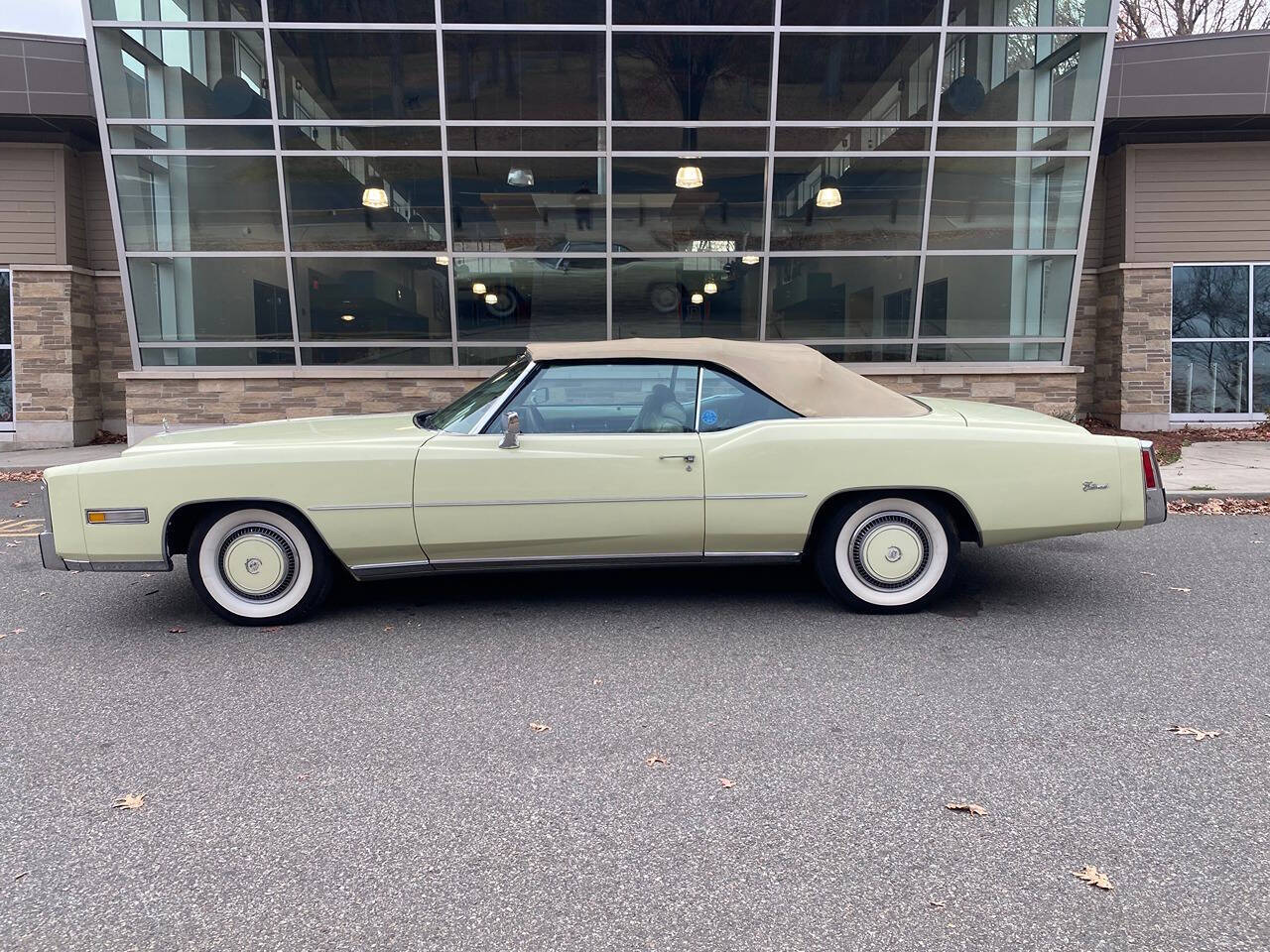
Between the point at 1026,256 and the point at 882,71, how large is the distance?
9.85 feet

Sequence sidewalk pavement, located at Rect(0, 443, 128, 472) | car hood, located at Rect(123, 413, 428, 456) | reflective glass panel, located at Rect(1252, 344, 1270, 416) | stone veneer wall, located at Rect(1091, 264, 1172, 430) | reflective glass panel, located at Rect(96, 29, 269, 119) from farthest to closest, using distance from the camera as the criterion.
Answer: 1. reflective glass panel, located at Rect(1252, 344, 1270, 416)
2. stone veneer wall, located at Rect(1091, 264, 1172, 430)
3. reflective glass panel, located at Rect(96, 29, 269, 119)
4. sidewalk pavement, located at Rect(0, 443, 128, 472)
5. car hood, located at Rect(123, 413, 428, 456)

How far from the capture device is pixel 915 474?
4.61 metres

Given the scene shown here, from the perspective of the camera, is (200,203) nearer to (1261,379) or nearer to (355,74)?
(355,74)

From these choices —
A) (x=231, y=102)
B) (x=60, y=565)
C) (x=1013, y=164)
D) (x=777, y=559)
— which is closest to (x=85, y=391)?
(x=231, y=102)

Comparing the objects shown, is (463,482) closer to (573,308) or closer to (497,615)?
(497,615)

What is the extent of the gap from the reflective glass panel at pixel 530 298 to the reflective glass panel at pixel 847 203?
8.08ft

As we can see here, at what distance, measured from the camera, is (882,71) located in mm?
11547

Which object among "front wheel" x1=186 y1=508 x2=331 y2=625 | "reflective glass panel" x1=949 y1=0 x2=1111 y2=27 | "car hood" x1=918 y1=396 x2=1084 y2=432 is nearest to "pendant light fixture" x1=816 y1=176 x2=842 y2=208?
"reflective glass panel" x1=949 y1=0 x2=1111 y2=27

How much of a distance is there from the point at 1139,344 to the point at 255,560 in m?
12.4

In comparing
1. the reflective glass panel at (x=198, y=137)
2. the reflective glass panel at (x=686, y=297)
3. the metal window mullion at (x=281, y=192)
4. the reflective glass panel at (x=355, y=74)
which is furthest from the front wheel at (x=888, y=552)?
the reflective glass panel at (x=198, y=137)

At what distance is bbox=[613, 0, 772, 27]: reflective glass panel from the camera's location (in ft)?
36.6

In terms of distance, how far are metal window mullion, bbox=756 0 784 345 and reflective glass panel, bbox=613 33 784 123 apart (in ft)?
0.40

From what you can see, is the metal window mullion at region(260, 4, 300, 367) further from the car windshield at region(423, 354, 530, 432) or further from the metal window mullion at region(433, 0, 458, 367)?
the car windshield at region(423, 354, 530, 432)

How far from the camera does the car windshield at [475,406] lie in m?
4.79
